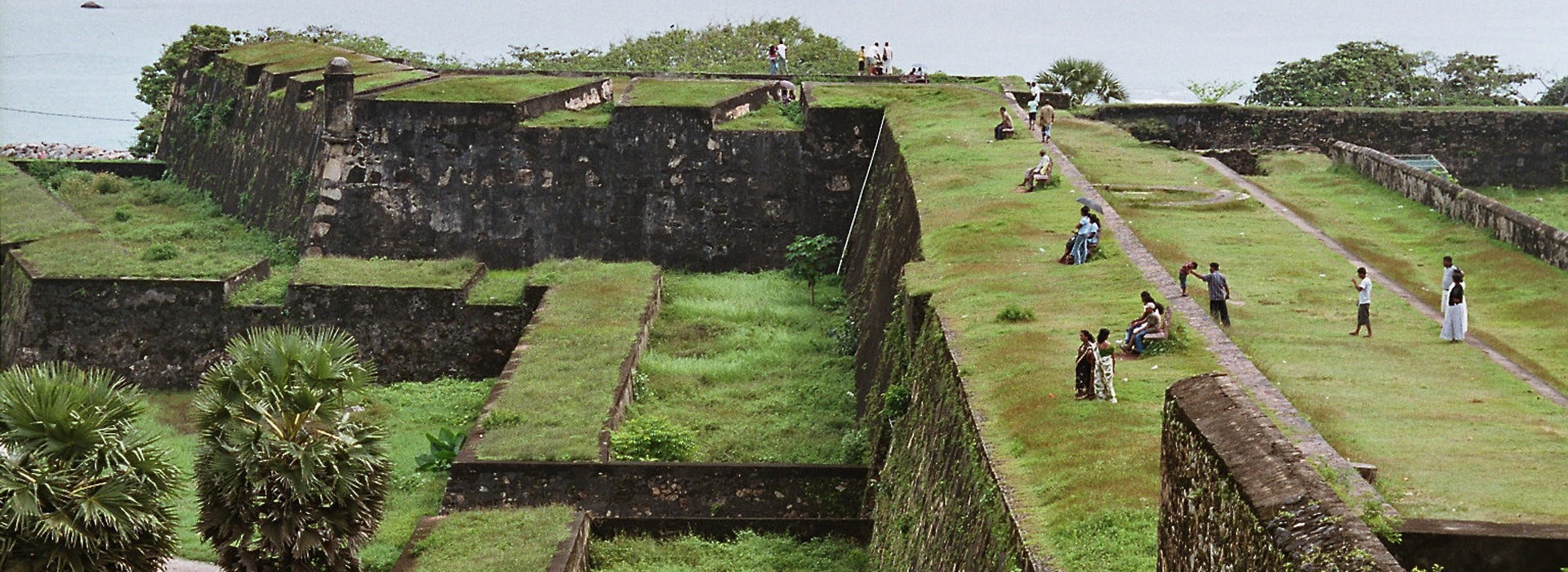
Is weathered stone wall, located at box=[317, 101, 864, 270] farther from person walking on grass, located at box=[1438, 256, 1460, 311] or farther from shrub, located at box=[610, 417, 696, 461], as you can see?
person walking on grass, located at box=[1438, 256, 1460, 311]

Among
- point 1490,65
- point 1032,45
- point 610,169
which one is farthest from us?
point 1032,45

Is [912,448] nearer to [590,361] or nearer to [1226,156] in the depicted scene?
[590,361]

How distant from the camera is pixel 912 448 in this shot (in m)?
→ 15.9

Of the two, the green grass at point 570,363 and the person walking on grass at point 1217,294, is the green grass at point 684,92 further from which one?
the person walking on grass at point 1217,294

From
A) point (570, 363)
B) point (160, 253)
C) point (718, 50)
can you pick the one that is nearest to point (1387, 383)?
point (570, 363)

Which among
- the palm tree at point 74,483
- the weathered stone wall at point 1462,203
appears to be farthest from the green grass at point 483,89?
the palm tree at point 74,483

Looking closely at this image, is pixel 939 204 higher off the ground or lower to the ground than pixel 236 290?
higher

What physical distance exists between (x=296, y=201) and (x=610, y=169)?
18.1 feet

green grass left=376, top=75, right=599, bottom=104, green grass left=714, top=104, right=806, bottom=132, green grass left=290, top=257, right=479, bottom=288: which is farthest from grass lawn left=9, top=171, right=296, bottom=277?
green grass left=714, top=104, right=806, bottom=132

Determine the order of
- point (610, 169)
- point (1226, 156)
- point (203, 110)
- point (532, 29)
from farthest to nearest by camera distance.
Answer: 1. point (532, 29)
2. point (203, 110)
3. point (1226, 156)
4. point (610, 169)

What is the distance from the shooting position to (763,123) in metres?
29.9

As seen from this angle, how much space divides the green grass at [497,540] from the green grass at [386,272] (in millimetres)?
8787

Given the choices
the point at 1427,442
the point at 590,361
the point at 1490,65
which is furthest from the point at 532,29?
the point at 1427,442

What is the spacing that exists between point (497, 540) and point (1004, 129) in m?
12.3
